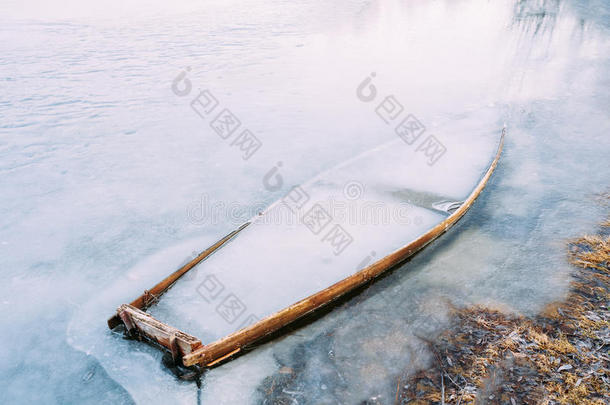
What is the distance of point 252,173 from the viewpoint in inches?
282

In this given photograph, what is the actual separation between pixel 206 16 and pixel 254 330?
20.9m

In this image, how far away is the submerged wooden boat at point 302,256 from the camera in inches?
156

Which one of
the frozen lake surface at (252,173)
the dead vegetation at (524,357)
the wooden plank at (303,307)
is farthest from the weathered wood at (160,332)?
the dead vegetation at (524,357)

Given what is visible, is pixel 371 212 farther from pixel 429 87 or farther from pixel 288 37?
pixel 288 37

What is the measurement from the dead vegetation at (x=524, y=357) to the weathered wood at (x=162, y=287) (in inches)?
114

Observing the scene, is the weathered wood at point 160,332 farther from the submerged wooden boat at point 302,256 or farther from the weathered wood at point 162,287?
the weathered wood at point 162,287

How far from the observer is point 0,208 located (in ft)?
20.6

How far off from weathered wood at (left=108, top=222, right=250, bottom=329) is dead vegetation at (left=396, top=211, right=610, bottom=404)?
2905 millimetres

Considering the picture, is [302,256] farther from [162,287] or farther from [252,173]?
[252,173]

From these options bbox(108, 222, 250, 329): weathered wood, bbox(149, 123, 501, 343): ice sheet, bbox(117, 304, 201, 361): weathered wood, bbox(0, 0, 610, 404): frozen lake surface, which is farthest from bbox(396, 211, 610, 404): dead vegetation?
bbox(108, 222, 250, 329): weathered wood

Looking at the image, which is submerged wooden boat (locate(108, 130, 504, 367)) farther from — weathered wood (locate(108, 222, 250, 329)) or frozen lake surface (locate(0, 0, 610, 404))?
frozen lake surface (locate(0, 0, 610, 404))

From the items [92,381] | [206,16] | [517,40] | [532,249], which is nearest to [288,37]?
[206,16]

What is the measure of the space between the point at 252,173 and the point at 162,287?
3170 mm

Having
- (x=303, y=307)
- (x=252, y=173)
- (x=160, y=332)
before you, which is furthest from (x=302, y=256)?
(x=252, y=173)
